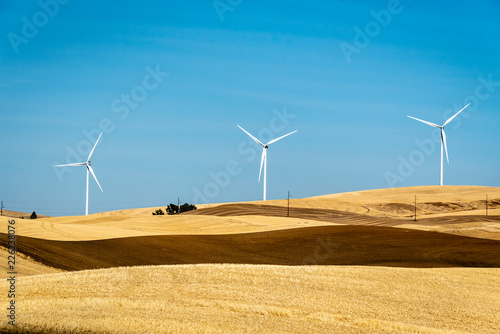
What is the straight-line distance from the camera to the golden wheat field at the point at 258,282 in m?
12.5

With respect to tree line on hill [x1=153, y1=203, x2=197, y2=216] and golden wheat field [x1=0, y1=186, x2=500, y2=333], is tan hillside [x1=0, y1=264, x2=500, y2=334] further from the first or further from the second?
tree line on hill [x1=153, y1=203, x2=197, y2=216]

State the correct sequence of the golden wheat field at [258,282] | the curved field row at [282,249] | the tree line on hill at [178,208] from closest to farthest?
1. the golden wheat field at [258,282]
2. the curved field row at [282,249]
3. the tree line on hill at [178,208]

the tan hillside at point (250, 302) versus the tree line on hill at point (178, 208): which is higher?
the tree line on hill at point (178, 208)

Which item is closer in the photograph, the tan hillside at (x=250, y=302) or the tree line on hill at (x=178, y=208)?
the tan hillside at (x=250, y=302)

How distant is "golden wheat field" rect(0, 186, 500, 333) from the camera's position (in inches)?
492

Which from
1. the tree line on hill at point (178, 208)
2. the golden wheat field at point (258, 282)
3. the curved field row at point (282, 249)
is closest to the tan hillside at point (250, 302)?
the golden wheat field at point (258, 282)

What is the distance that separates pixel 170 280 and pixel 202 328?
5.57m

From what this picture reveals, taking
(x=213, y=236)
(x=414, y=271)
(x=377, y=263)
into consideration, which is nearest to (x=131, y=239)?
(x=213, y=236)

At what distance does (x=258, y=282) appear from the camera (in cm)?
1747

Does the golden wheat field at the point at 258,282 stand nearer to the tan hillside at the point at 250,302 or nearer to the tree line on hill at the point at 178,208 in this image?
the tan hillside at the point at 250,302

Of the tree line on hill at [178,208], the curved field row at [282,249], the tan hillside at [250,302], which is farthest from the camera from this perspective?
the tree line on hill at [178,208]

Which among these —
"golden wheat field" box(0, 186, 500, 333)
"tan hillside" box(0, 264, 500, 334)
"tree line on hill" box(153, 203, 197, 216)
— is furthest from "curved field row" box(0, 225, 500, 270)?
"tree line on hill" box(153, 203, 197, 216)

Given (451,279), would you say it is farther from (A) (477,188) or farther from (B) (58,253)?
(A) (477,188)

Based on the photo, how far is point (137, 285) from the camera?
51.4 feet
